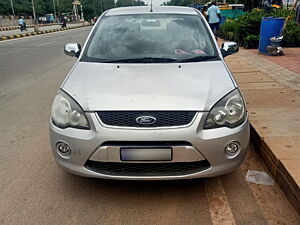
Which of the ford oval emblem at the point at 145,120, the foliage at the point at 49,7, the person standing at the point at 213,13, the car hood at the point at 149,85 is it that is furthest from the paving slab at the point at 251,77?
the foliage at the point at 49,7

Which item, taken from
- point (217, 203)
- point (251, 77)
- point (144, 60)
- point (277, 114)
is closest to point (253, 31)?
point (251, 77)

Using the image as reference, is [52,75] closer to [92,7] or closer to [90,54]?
[90,54]

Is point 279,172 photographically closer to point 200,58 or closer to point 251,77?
point 200,58

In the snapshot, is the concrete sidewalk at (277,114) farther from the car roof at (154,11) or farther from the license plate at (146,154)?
the car roof at (154,11)

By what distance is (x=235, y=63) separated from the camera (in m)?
9.44

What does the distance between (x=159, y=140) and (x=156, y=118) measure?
0.18 m

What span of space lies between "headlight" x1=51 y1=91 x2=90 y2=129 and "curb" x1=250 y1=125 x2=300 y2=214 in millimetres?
1799

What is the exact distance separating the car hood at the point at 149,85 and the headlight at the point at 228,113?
0.18 ft

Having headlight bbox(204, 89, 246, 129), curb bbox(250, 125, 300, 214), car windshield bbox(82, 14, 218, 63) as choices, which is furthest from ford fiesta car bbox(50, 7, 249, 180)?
curb bbox(250, 125, 300, 214)

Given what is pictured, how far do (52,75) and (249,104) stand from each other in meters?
5.65

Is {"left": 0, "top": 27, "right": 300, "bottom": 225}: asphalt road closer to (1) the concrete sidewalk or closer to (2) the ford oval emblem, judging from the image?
(1) the concrete sidewalk

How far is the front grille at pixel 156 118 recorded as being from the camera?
105 inches

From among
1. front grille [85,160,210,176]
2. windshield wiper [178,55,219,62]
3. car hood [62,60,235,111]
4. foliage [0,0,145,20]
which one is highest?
windshield wiper [178,55,219,62]

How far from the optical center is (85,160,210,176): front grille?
276cm
